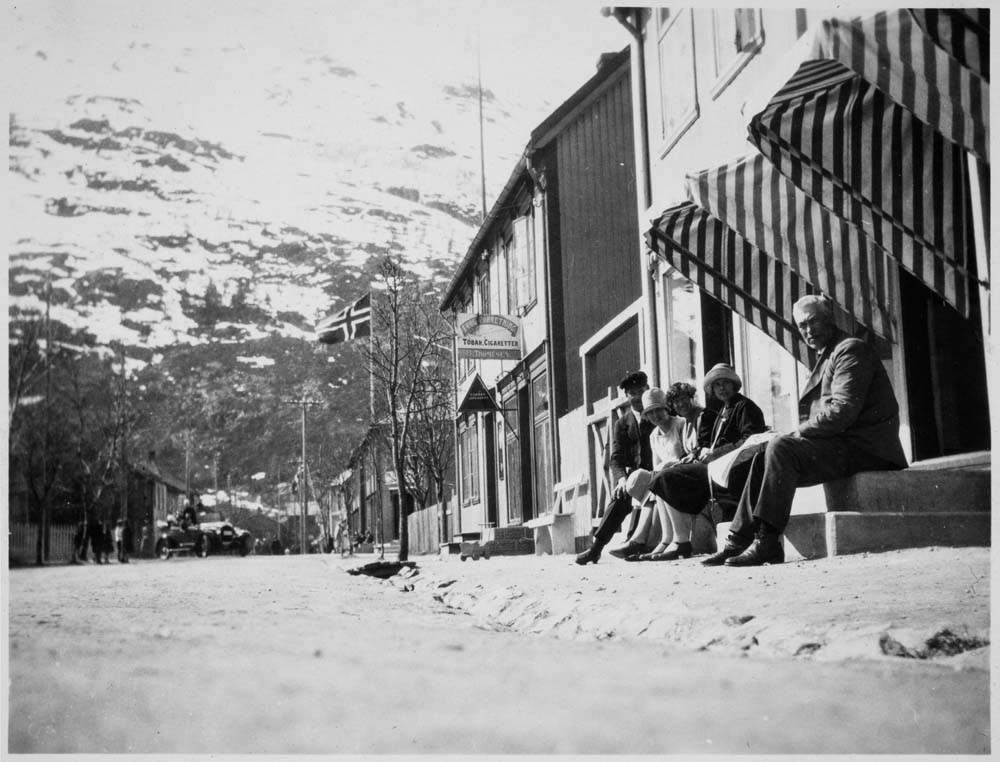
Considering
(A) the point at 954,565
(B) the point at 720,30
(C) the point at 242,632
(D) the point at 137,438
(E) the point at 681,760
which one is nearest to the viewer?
(E) the point at 681,760

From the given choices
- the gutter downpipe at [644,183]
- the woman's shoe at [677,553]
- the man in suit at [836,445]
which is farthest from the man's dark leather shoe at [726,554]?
the gutter downpipe at [644,183]

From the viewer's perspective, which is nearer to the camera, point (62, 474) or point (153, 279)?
point (62, 474)

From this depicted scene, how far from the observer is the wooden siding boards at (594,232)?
5309 millimetres

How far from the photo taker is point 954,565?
10.5 ft

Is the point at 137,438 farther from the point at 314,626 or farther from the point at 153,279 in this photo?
the point at 314,626

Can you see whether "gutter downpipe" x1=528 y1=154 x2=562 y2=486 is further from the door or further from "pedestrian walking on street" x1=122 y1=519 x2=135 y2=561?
"pedestrian walking on street" x1=122 y1=519 x2=135 y2=561

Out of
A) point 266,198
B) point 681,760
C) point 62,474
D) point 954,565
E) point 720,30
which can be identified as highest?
point 720,30

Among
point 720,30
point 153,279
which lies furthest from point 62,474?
point 720,30

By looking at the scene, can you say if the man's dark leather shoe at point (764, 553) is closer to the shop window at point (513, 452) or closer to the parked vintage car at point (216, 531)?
the shop window at point (513, 452)

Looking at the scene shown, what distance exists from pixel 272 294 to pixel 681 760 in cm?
283

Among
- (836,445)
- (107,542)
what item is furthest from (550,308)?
(107,542)

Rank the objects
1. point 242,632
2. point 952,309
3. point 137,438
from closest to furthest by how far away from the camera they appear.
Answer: point 242,632, point 137,438, point 952,309

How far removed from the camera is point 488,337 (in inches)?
203

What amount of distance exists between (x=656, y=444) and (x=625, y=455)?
15cm
